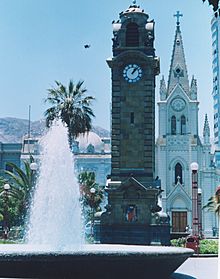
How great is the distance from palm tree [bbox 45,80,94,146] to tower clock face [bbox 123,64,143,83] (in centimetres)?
530

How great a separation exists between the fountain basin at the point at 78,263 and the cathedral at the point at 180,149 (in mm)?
65520

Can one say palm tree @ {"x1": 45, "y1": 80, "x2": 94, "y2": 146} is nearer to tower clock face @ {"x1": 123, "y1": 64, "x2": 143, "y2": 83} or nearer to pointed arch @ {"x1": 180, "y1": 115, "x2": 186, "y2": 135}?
tower clock face @ {"x1": 123, "y1": 64, "x2": 143, "y2": 83}

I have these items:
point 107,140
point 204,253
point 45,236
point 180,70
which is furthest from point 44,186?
point 107,140

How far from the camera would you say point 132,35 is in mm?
40594

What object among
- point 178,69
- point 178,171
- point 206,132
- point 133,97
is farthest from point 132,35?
point 206,132

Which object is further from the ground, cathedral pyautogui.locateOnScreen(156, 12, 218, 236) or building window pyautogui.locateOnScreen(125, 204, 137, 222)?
cathedral pyautogui.locateOnScreen(156, 12, 218, 236)

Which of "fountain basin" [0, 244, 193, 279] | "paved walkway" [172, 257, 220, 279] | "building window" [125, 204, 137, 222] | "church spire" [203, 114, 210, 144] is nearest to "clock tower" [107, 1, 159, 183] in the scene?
"building window" [125, 204, 137, 222]

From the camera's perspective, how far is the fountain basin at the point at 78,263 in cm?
1217

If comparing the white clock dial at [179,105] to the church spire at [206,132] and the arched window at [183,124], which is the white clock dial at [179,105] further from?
the church spire at [206,132]

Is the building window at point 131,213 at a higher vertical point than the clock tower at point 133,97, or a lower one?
lower

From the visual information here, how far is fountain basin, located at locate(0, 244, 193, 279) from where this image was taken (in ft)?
39.9

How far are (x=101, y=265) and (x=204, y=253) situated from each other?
16933 mm

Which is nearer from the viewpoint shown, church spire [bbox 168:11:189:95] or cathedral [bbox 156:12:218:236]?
cathedral [bbox 156:12:218:236]

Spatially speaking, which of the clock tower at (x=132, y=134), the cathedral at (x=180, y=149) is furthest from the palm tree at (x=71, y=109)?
the cathedral at (x=180, y=149)
